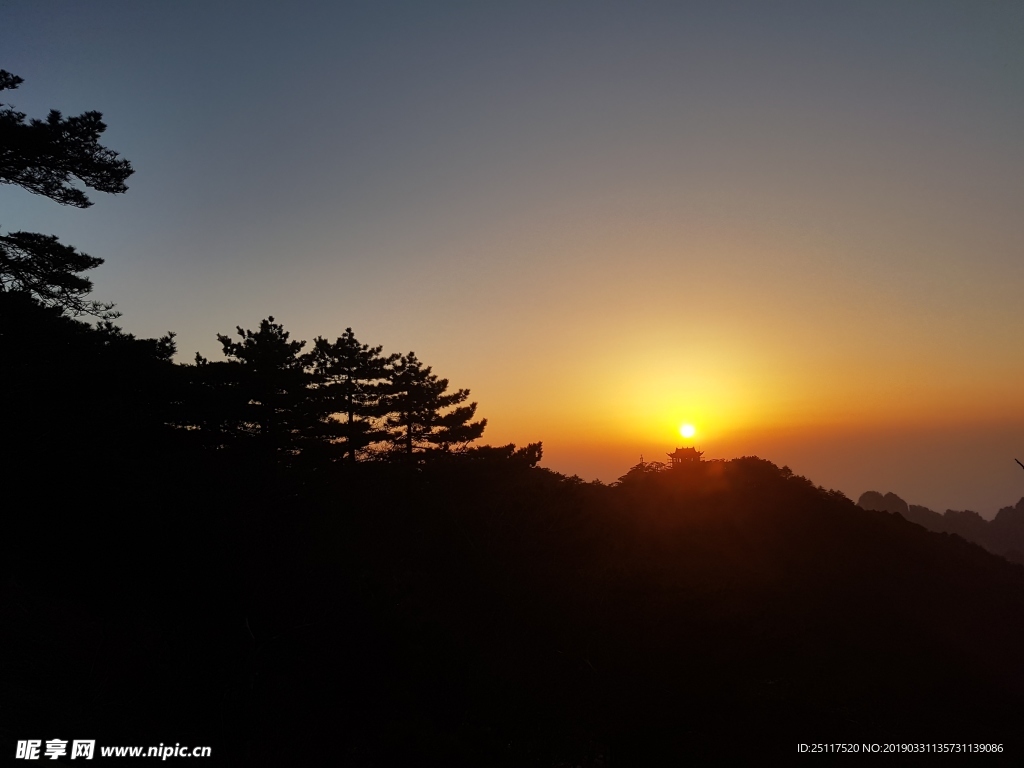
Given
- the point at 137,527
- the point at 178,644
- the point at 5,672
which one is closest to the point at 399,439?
the point at 137,527

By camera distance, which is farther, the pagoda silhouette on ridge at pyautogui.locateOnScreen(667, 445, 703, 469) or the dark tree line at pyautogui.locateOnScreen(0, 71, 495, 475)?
the pagoda silhouette on ridge at pyautogui.locateOnScreen(667, 445, 703, 469)

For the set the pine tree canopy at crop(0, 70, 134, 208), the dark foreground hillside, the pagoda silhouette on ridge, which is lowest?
the dark foreground hillside

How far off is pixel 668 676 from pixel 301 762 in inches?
498

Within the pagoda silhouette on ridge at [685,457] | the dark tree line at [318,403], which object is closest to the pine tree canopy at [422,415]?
the dark tree line at [318,403]

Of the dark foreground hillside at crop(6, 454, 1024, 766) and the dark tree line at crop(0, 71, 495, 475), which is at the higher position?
the dark tree line at crop(0, 71, 495, 475)

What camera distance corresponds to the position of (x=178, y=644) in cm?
1141

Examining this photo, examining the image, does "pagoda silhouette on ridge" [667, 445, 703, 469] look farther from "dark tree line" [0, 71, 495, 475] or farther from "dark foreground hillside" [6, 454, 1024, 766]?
"dark tree line" [0, 71, 495, 475]

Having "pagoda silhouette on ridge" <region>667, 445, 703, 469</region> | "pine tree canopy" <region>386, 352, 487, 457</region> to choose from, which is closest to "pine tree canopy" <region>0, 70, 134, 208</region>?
"pine tree canopy" <region>386, 352, 487, 457</region>

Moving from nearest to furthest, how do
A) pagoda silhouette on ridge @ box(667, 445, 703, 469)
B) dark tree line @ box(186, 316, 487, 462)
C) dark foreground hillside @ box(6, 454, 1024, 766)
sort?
1. dark foreground hillside @ box(6, 454, 1024, 766)
2. dark tree line @ box(186, 316, 487, 462)
3. pagoda silhouette on ridge @ box(667, 445, 703, 469)

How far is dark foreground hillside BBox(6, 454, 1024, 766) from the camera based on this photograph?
10.8 metres

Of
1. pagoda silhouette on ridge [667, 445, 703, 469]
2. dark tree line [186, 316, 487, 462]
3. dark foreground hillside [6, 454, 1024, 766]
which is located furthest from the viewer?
pagoda silhouette on ridge [667, 445, 703, 469]

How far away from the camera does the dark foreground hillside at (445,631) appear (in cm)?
1076

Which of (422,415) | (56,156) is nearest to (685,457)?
(422,415)

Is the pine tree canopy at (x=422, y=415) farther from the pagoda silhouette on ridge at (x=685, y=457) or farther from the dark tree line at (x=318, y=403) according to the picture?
the pagoda silhouette on ridge at (x=685, y=457)
